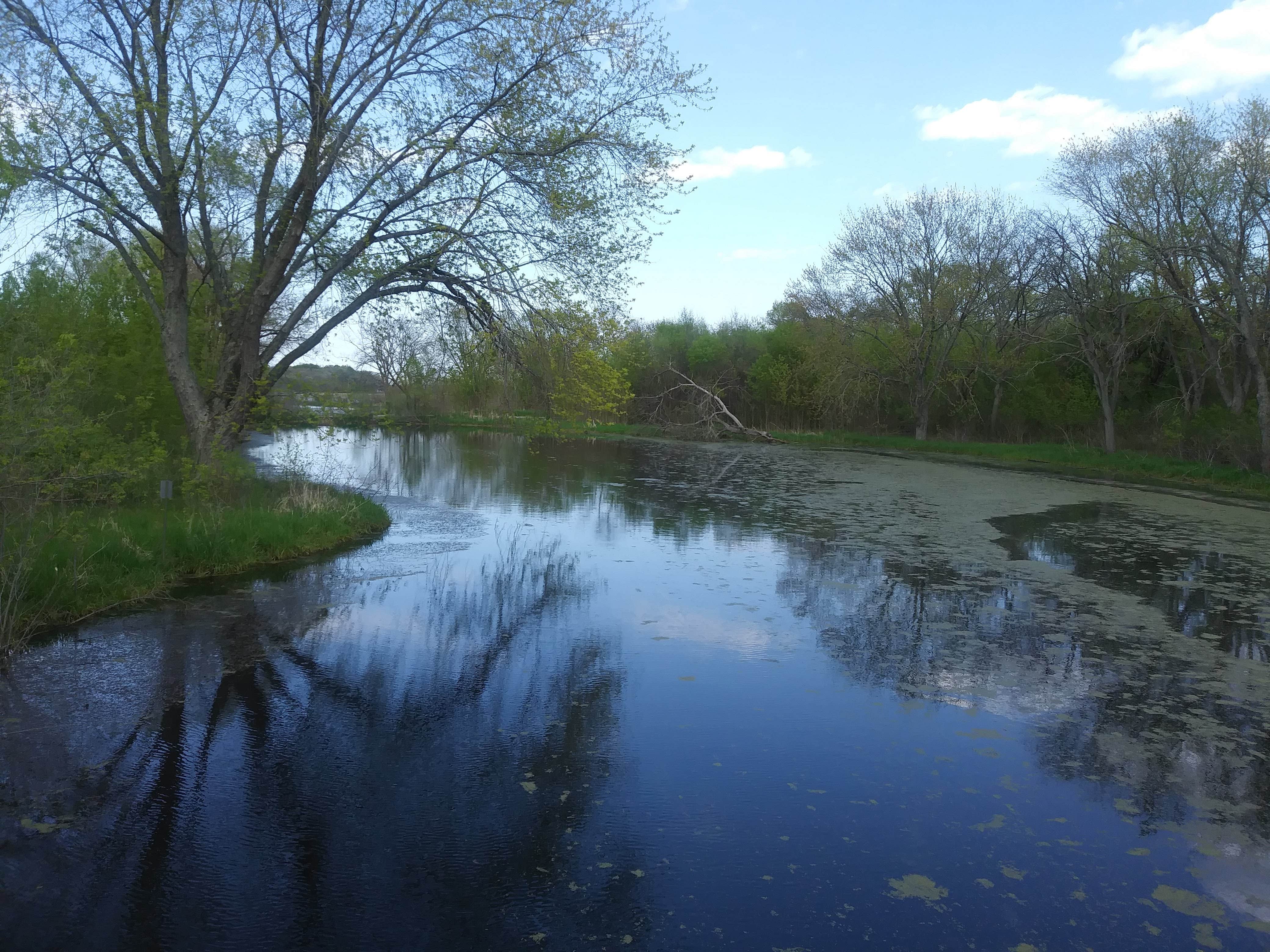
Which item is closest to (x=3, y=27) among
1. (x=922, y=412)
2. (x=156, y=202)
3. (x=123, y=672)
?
(x=156, y=202)

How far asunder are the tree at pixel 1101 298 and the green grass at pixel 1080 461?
177cm

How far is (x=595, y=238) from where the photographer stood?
14.5m

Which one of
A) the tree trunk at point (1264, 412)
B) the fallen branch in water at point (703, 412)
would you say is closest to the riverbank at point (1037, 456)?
the tree trunk at point (1264, 412)

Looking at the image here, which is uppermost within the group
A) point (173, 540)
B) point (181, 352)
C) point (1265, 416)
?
point (181, 352)

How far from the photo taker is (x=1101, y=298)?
32.5 meters

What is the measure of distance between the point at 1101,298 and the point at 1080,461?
19.3 feet

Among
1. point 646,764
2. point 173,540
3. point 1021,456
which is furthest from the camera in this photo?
point 1021,456

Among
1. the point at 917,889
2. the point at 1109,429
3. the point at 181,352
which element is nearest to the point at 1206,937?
the point at 917,889

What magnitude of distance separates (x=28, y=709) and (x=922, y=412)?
4126 centimetres

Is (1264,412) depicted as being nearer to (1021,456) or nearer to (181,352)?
(1021,456)

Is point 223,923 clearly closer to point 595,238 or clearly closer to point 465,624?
point 465,624

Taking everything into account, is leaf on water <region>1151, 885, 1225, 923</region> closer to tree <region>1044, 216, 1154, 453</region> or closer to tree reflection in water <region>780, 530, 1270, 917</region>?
tree reflection in water <region>780, 530, 1270, 917</region>

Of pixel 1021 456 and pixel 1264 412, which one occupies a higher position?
pixel 1264 412

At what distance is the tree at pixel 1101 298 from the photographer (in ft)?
104
